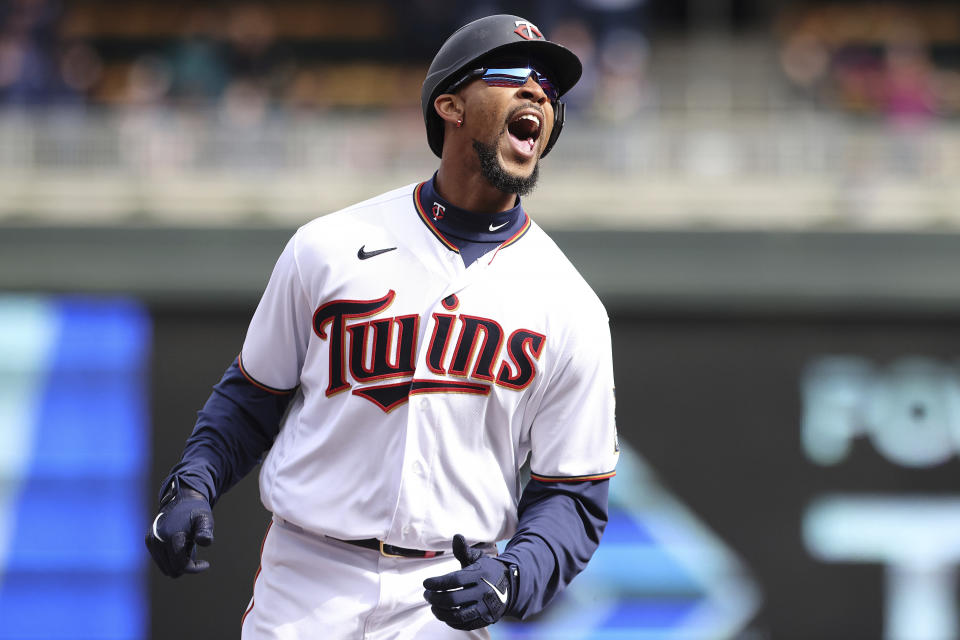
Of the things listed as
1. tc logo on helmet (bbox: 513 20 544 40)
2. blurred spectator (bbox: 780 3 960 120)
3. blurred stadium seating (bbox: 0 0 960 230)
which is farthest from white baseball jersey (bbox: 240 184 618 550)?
blurred spectator (bbox: 780 3 960 120)

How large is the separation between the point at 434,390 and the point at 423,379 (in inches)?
1.1

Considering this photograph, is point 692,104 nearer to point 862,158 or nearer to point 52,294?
point 862,158

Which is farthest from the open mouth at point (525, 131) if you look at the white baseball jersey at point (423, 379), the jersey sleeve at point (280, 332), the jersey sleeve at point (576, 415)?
the jersey sleeve at point (280, 332)

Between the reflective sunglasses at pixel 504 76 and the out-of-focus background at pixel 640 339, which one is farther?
the out-of-focus background at pixel 640 339

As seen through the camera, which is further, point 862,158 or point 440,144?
point 862,158

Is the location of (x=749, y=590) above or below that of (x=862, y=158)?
below

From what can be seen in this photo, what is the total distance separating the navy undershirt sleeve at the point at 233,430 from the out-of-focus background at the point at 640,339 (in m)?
4.30

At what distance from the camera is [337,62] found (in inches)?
376

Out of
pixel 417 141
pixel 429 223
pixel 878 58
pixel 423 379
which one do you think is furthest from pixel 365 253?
pixel 878 58

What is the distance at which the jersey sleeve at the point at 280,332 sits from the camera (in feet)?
A: 7.72

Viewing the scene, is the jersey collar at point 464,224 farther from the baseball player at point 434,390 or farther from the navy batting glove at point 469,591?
the navy batting glove at point 469,591

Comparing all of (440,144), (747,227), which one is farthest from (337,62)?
(440,144)

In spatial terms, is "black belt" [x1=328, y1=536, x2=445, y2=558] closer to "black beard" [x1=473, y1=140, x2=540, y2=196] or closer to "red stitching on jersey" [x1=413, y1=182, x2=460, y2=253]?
"red stitching on jersey" [x1=413, y1=182, x2=460, y2=253]

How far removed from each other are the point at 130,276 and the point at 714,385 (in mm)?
3242
